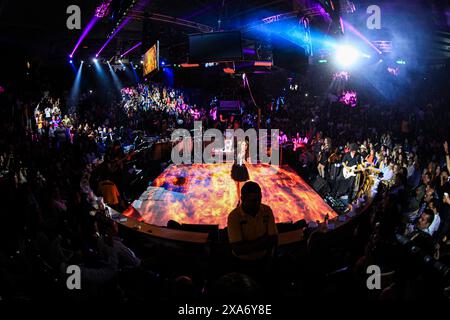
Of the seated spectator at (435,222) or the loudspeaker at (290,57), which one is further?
the loudspeaker at (290,57)

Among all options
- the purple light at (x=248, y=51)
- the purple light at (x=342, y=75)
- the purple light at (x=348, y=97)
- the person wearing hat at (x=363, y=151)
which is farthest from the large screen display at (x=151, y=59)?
the purple light at (x=342, y=75)

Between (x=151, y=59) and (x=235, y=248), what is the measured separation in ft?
25.3

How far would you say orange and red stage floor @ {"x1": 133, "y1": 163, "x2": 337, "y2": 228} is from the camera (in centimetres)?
717

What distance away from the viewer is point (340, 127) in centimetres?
1233

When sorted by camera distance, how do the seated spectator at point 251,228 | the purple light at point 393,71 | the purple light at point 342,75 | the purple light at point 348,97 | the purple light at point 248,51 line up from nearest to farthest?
the seated spectator at point 251,228 → the purple light at point 248,51 → the purple light at point 393,71 → the purple light at point 348,97 → the purple light at point 342,75

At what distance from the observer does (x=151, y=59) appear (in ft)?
30.0

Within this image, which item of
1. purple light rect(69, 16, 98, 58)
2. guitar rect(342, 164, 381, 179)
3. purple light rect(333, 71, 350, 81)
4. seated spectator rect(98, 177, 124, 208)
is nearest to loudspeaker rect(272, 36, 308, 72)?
guitar rect(342, 164, 381, 179)

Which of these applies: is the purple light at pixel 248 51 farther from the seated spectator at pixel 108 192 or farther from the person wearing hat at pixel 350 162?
the seated spectator at pixel 108 192

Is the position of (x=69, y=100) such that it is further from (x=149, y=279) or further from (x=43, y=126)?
(x=149, y=279)

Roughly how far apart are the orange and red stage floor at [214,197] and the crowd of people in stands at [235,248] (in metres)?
0.75

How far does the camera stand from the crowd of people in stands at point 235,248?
2828 mm

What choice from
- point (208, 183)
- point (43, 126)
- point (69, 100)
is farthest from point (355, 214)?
point (69, 100)

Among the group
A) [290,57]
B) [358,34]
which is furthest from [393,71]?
[290,57]

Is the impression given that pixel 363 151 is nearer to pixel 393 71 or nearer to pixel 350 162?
pixel 350 162
